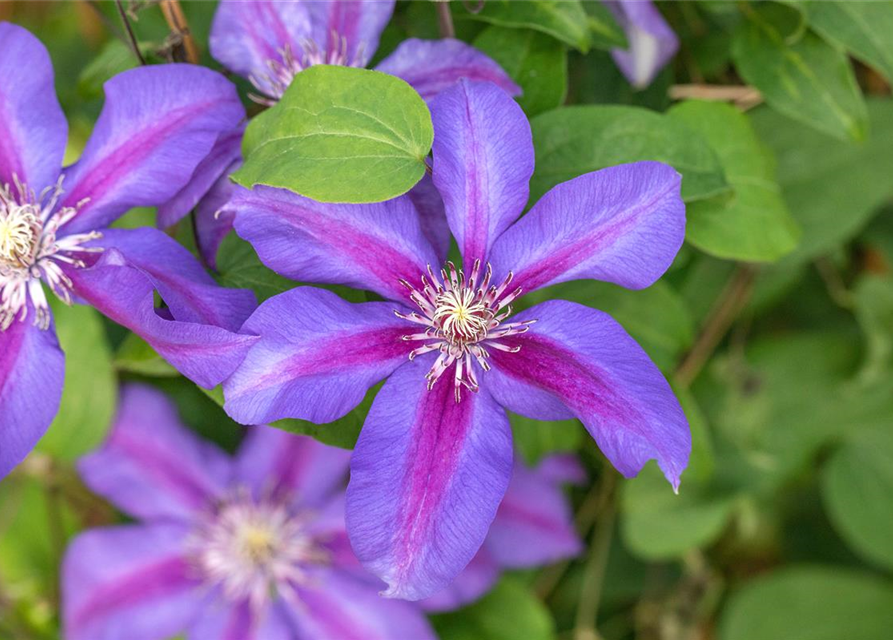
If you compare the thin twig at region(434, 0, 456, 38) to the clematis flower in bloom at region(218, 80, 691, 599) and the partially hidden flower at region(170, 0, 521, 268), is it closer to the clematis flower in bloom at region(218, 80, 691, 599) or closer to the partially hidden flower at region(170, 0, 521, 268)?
the partially hidden flower at region(170, 0, 521, 268)

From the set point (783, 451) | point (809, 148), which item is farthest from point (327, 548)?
point (809, 148)

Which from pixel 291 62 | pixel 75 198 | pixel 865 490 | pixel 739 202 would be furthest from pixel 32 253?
pixel 865 490

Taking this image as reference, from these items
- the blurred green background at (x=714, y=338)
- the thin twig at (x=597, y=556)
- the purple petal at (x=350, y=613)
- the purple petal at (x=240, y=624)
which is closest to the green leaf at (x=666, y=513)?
the blurred green background at (x=714, y=338)

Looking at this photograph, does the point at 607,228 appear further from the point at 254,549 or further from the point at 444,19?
the point at 254,549

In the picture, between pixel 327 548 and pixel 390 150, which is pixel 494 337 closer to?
pixel 390 150

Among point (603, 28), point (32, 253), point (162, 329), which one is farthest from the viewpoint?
point (603, 28)

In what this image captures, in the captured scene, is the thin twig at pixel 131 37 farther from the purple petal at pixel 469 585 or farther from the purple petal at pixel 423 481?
the purple petal at pixel 469 585

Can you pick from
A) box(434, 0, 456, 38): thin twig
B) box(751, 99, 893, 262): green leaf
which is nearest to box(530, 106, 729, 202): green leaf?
box(434, 0, 456, 38): thin twig
